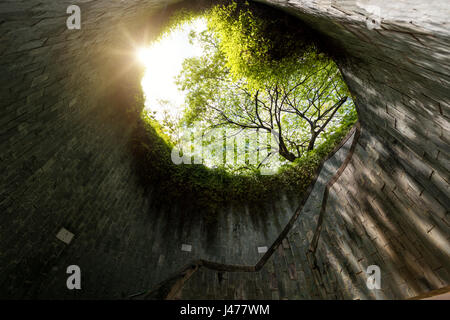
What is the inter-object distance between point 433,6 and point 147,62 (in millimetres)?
6636

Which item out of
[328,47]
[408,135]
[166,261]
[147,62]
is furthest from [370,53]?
[166,261]

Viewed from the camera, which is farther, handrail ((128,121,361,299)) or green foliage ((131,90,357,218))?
green foliage ((131,90,357,218))

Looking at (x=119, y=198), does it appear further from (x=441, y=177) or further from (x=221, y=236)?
(x=441, y=177)

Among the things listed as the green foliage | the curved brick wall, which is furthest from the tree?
the curved brick wall

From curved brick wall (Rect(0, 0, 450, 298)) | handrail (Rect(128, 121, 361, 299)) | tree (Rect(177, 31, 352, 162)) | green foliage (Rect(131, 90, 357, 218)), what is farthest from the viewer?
tree (Rect(177, 31, 352, 162))

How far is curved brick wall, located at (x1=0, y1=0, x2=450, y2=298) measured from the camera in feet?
6.61

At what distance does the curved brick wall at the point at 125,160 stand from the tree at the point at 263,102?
4.72m

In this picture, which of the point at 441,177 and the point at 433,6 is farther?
the point at 441,177

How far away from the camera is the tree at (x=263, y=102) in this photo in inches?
359

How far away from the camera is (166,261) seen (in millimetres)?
5898

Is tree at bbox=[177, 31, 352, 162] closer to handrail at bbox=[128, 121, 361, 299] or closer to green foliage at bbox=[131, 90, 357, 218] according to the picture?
green foliage at bbox=[131, 90, 357, 218]

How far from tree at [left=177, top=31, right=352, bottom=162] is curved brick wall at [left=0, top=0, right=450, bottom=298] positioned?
4721mm

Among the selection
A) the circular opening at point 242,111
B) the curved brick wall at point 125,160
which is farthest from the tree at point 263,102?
the curved brick wall at point 125,160

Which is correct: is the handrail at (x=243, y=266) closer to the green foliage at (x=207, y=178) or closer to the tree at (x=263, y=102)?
the green foliage at (x=207, y=178)
